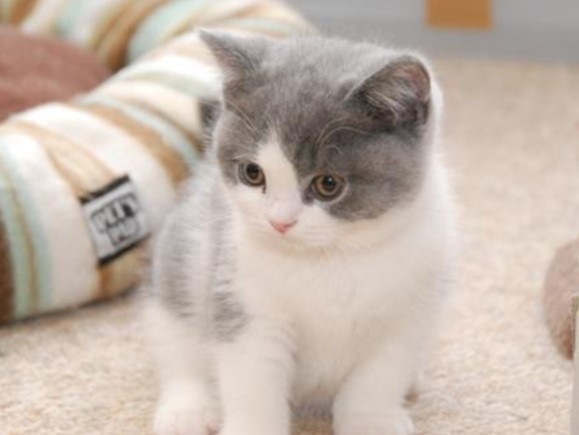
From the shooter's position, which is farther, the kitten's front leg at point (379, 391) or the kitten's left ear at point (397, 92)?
the kitten's front leg at point (379, 391)

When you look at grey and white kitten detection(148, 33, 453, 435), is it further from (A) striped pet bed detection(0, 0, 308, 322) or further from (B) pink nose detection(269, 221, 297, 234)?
(A) striped pet bed detection(0, 0, 308, 322)

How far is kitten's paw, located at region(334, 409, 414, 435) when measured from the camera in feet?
4.84

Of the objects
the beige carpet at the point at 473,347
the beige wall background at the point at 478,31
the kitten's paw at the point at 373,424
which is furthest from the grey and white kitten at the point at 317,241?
the beige wall background at the point at 478,31

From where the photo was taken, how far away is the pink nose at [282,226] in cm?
133

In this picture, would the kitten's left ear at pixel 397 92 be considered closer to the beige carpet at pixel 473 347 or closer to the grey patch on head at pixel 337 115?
the grey patch on head at pixel 337 115

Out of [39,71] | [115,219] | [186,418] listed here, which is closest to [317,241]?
[186,418]

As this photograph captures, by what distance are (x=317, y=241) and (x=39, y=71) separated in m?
1.14

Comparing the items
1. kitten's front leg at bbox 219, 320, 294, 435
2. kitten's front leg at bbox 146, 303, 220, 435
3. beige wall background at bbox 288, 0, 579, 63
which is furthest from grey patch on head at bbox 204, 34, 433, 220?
beige wall background at bbox 288, 0, 579, 63

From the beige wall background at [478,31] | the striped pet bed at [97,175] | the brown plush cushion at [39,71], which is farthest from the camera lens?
the beige wall background at [478,31]

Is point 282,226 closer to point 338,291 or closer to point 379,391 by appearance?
point 338,291

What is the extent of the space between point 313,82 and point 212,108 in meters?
0.52

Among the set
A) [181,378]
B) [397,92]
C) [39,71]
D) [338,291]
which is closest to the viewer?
[397,92]

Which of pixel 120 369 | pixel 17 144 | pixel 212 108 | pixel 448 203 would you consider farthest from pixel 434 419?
pixel 17 144

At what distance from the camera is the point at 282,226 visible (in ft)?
4.37
